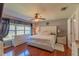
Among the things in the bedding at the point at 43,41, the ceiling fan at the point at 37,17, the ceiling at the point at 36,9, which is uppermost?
the ceiling at the point at 36,9

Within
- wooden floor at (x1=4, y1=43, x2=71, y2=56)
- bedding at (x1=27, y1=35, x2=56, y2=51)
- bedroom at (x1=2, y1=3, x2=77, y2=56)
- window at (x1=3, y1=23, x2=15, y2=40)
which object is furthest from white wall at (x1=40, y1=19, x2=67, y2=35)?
window at (x1=3, y1=23, x2=15, y2=40)

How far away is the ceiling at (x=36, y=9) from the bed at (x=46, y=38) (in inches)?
10.6

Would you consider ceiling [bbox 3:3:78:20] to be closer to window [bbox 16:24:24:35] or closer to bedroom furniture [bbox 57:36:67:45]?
window [bbox 16:24:24:35]

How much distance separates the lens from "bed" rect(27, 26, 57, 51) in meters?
1.49

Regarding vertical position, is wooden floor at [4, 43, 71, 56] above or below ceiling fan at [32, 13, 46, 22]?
below

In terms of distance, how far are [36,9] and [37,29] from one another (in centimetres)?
35

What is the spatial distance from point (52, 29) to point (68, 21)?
1.01ft

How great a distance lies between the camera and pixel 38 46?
1.53 meters

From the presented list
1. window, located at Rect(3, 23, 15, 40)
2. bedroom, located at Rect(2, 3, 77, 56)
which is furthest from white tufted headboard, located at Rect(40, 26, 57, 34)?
window, located at Rect(3, 23, 15, 40)

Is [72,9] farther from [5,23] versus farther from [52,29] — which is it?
[5,23]

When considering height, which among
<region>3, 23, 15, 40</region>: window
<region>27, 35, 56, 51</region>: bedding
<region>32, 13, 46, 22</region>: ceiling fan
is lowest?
<region>27, 35, 56, 51</region>: bedding

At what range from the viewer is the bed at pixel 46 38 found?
1.49 m

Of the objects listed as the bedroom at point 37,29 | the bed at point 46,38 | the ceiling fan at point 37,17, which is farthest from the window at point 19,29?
the ceiling fan at point 37,17

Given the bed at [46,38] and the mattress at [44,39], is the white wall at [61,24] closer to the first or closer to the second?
the bed at [46,38]
